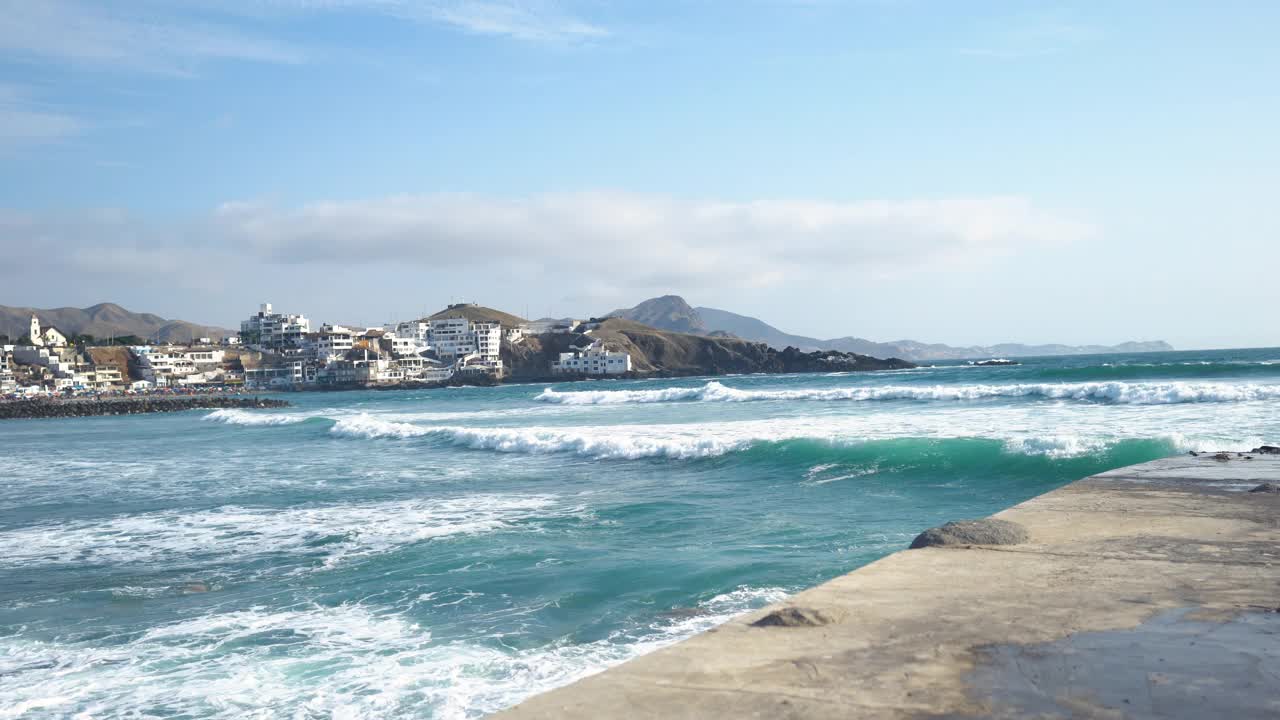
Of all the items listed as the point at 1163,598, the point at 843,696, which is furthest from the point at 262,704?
the point at 1163,598

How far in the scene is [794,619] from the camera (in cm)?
396

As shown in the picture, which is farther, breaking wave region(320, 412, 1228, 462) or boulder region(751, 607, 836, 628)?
breaking wave region(320, 412, 1228, 462)

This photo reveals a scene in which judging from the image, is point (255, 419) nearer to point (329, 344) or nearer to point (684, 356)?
point (329, 344)

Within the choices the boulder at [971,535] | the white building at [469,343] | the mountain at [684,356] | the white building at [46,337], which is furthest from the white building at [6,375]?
the boulder at [971,535]

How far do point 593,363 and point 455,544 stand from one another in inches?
4560

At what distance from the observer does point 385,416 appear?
46.6m

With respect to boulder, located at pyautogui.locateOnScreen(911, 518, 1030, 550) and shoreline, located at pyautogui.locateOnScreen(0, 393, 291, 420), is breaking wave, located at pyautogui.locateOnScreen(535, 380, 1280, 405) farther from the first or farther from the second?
shoreline, located at pyautogui.locateOnScreen(0, 393, 291, 420)

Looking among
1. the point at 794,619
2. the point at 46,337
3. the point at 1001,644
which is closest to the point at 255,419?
the point at 794,619

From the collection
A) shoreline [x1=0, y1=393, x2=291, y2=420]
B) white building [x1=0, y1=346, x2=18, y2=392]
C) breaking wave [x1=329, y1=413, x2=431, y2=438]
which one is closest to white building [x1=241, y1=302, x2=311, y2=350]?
white building [x1=0, y1=346, x2=18, y2=392]

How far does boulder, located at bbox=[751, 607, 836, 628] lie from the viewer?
3.93 m

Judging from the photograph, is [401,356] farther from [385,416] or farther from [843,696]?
[843,696]

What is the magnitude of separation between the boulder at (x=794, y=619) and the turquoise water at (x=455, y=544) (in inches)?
90.8

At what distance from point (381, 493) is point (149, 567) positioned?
5953 millimetres

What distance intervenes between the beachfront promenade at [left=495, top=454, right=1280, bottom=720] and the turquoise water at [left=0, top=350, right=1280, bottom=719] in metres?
2.45
